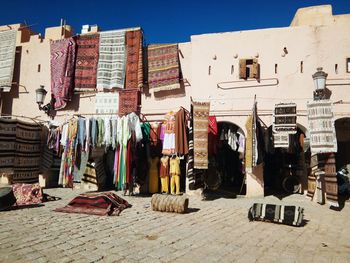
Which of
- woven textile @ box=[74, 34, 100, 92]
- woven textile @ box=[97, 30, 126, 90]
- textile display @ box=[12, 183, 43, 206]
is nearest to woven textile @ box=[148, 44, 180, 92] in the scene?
woven textile @ box=[97, 30, 126, 90]

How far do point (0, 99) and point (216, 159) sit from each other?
9543 millimetres

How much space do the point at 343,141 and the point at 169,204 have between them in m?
7.95

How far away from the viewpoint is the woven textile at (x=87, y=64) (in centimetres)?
1233

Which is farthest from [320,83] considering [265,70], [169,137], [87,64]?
[87,64]

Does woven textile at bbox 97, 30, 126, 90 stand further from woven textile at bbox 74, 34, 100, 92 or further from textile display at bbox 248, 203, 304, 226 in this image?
textile display at bbox 248, 203, 304, 226

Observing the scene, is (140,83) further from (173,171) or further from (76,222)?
(76,222)

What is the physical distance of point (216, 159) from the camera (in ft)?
37.7

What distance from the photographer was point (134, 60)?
1191 cm

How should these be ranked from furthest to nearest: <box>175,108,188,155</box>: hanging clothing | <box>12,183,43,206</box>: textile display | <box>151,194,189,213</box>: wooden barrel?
<box>175,108,188,155</box>: hanging clothing, <box>12,183,43,206</box>: textile display, <box>151,194,189,213</box>: wooden barrel

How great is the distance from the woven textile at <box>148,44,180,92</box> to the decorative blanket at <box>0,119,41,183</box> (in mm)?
4616

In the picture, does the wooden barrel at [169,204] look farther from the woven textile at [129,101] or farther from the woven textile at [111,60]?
the woven textile at [111,60]

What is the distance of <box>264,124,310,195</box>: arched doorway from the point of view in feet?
33.3

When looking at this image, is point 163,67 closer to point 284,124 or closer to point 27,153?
point 284,124

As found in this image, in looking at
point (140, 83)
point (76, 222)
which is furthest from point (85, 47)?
point (76, 222)
